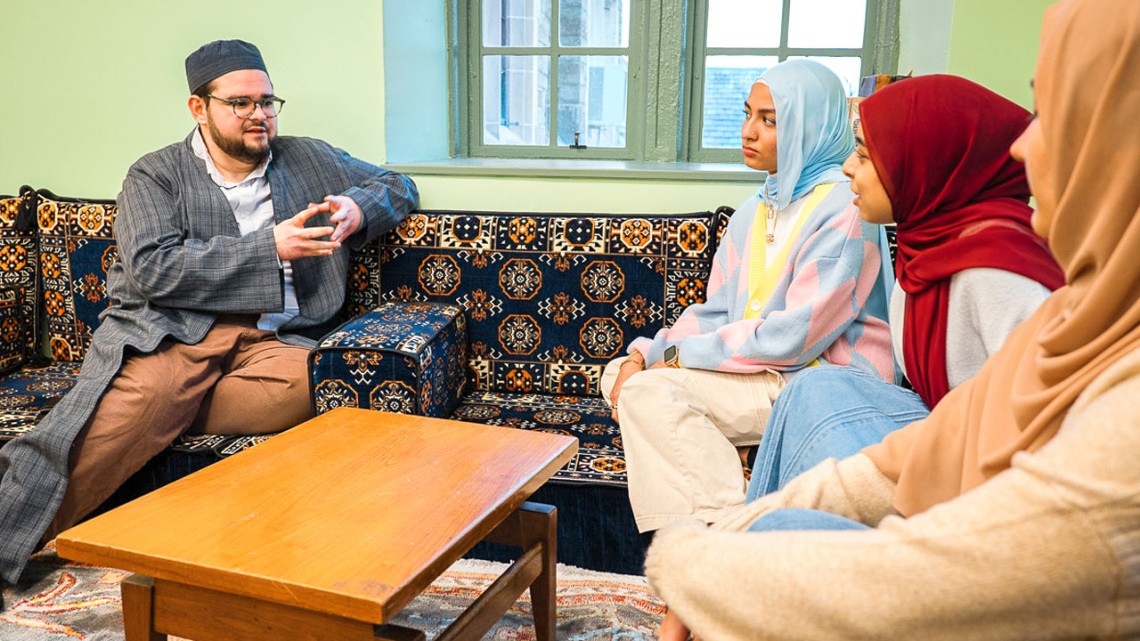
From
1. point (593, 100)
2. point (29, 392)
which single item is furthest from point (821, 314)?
point (29, 392)

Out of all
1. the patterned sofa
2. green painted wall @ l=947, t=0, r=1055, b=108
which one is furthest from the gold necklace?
green painted wall @ l=947, t=0, r=1055, b=108

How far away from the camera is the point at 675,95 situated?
10.1 ft

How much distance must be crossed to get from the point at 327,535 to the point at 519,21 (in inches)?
93.7

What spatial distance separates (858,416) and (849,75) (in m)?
1.94

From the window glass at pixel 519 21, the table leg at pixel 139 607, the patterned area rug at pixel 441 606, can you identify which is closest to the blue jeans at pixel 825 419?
the patterned area rug at pixel 441 606

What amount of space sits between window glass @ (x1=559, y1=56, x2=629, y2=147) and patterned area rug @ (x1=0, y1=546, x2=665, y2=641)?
5.64 feet

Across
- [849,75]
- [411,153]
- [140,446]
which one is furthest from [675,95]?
[140,446]

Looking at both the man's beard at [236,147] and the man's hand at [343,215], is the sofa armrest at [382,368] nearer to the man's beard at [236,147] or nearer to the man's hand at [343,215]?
the man's hand at [343,215]

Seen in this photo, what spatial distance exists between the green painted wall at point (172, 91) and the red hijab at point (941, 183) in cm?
106

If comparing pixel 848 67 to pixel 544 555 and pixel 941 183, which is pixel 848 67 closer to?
pixel 941 183

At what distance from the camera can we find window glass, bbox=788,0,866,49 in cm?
299

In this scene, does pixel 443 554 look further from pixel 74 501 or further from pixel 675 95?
pixel 675 95

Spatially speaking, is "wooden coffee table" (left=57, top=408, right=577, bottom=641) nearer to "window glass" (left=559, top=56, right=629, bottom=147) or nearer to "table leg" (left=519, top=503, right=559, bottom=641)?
"table leg" (left=519, top=503, right=559, bottom=641)

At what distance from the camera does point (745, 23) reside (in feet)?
10.1
